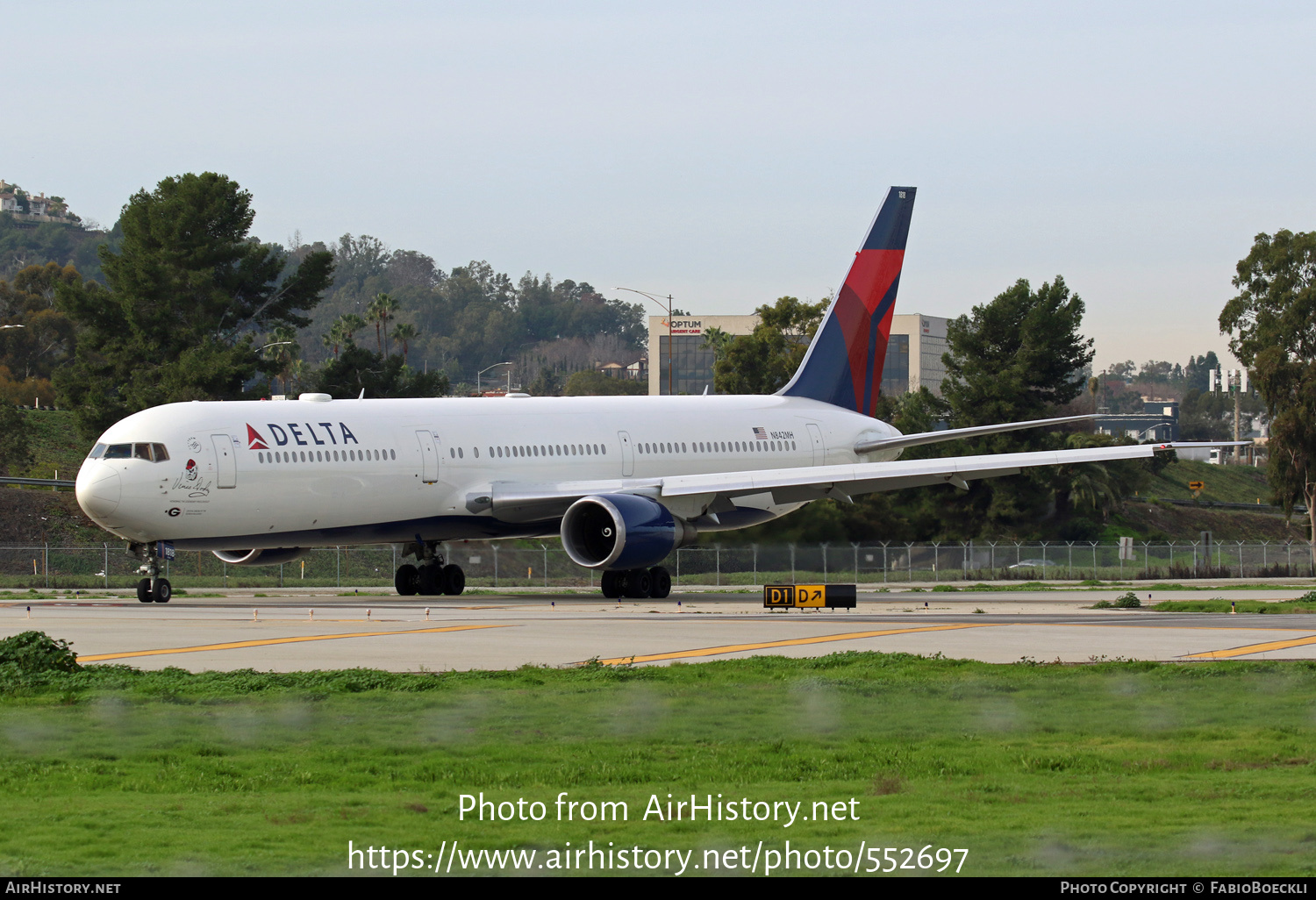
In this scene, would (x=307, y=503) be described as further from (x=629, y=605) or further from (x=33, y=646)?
A: (x=33, y=646)

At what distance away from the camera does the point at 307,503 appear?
3297cm

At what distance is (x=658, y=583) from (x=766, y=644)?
13436mm

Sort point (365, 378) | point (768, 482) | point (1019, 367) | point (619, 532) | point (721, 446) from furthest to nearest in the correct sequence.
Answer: point (1019, 367), point (365, 378), point (721, 446), point (768, 482), point (619, 532)

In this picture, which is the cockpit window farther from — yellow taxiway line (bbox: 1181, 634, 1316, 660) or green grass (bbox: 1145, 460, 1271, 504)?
green grass (bbox: 1145, 460, 1271, 504)

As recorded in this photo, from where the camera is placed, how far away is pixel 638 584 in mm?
36312

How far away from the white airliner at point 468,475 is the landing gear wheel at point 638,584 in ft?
0.14

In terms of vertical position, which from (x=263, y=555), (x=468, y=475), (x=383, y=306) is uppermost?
(x=383, y=306)

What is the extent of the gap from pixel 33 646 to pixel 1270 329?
230 feet

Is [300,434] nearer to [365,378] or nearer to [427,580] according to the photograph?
[427,580]

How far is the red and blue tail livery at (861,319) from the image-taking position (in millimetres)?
45844

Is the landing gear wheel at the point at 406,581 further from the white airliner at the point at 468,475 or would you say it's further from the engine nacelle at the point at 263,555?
the engine nacelle at the point at 263,555


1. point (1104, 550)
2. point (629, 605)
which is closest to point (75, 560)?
point (629, 605)

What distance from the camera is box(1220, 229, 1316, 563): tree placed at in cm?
7388

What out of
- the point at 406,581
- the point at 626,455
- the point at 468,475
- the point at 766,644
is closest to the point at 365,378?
the point at 626,455
